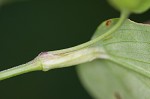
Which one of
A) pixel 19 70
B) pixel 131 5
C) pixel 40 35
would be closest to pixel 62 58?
pixel 19 70

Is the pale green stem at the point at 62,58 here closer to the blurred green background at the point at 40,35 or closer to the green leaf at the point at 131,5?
the green leaf at the point at 131,5

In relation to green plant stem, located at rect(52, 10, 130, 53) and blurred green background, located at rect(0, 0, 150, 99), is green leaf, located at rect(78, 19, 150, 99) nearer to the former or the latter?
green plant stem, located at rect(52, 10, 130, 53)

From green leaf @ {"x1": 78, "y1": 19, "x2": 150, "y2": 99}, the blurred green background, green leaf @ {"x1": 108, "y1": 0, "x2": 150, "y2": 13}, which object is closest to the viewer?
green leaf @ {"x1": 108, "y1": 0, "x2": 150, "y2": 13}


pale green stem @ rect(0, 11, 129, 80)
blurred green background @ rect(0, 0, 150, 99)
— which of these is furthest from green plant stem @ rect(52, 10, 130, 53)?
blurred green background @ rect(0, 0, 150, 99)

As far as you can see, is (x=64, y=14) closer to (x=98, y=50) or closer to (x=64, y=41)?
(x=64, y=41)

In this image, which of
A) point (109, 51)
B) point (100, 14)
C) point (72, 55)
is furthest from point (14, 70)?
point (100, 14)

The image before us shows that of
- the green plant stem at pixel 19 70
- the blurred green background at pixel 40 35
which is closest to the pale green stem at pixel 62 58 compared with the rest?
the green plant stem at pixel 19 70
